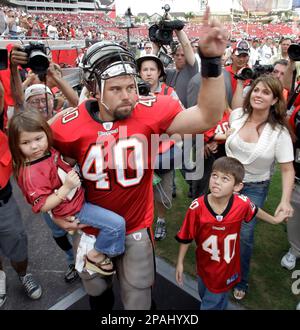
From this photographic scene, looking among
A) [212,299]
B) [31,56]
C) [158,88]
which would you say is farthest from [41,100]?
[212,299]

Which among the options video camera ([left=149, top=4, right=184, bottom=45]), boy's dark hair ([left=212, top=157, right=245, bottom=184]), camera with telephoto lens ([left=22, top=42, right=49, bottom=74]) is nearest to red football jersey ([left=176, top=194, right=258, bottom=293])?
boy's dark hair ([left=212, top=157, right=245, bottom=184])

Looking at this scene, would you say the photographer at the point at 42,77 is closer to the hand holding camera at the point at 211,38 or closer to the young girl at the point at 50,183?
the young girl at the point at 50,183

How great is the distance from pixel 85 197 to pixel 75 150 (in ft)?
1.01

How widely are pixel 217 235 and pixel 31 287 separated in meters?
1.77

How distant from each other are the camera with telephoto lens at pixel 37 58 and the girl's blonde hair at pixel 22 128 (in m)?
0.44

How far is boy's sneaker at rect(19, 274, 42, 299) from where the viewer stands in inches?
109

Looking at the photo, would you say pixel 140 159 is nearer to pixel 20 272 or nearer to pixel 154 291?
pixel 154 291

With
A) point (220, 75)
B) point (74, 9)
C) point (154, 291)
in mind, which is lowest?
point (154, 291)

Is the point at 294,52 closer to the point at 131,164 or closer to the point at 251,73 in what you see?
the point at 251,73

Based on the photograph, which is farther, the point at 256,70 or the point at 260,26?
the point at 260,26

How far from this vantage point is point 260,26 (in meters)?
39.9

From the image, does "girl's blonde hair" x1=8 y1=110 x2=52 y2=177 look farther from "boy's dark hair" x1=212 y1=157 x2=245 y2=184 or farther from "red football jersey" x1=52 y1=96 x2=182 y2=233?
"boy's dark hair" x1=212 y1=157 x2=245 y2=184

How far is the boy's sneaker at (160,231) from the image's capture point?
3541 mm
